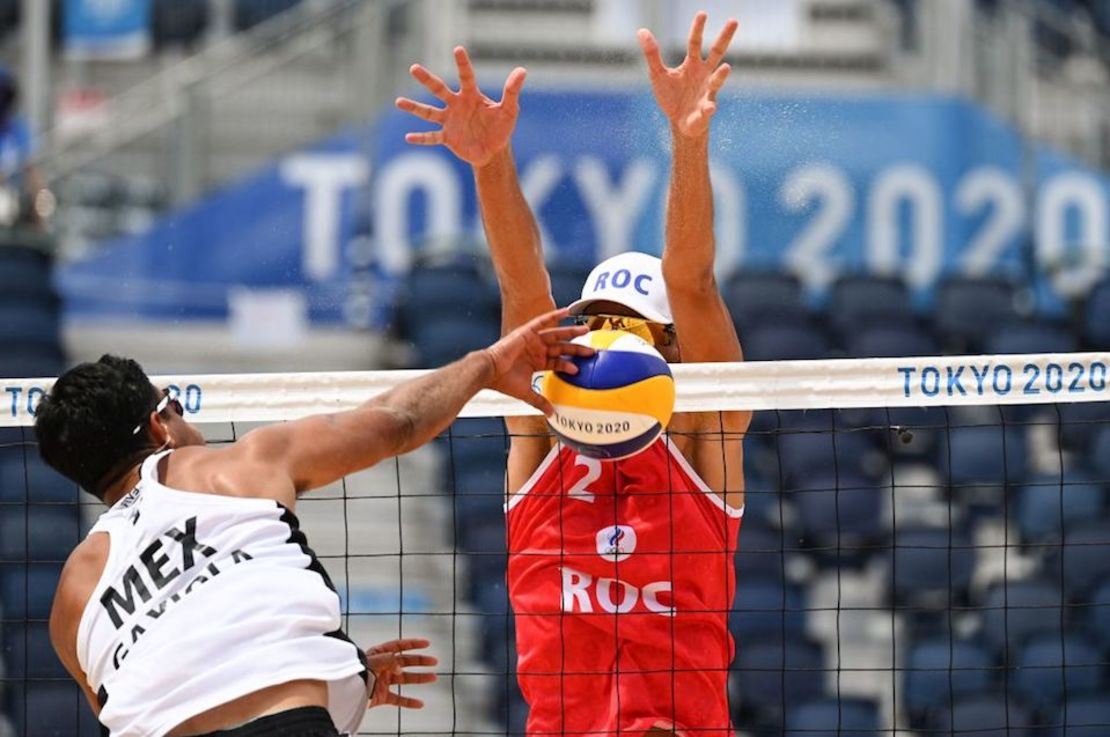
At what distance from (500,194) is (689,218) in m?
0.56

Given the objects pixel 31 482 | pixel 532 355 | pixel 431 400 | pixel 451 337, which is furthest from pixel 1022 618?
pixel 431 400

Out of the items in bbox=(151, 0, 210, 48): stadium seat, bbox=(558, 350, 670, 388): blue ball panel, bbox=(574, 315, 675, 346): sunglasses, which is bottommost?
bbox=(558, 350, 670, 388): blue ball panel

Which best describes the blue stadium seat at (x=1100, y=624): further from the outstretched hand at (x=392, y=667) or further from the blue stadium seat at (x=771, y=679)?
the outstretched hand at (x=392, y=667)

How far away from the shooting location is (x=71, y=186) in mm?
11727

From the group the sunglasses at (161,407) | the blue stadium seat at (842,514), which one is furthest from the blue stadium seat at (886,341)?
the sunglasses at (161,407)

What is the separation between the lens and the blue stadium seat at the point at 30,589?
8.76m

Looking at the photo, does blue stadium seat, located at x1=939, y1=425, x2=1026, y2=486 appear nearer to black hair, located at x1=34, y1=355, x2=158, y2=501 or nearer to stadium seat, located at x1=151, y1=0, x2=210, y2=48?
stadium seat, located at x1=151, y1=0, x2=210, y2=48

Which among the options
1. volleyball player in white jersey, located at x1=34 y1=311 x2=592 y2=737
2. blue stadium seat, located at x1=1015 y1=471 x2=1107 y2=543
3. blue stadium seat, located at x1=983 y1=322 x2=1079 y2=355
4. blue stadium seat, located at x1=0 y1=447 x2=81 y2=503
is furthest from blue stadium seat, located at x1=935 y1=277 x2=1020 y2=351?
volleyball player in white jersey, located at x1=34 y1=311 x2=592 y2=737

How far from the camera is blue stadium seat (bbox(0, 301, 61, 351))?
32.6 ft

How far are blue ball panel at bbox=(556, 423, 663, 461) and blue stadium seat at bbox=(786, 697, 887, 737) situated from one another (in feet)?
15.2

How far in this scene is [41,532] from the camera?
8.95 metres

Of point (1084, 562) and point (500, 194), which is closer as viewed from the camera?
point (500, 194)

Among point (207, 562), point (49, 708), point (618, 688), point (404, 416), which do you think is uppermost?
A: point (404, 416)

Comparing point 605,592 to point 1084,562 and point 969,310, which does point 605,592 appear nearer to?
point 1084,562
